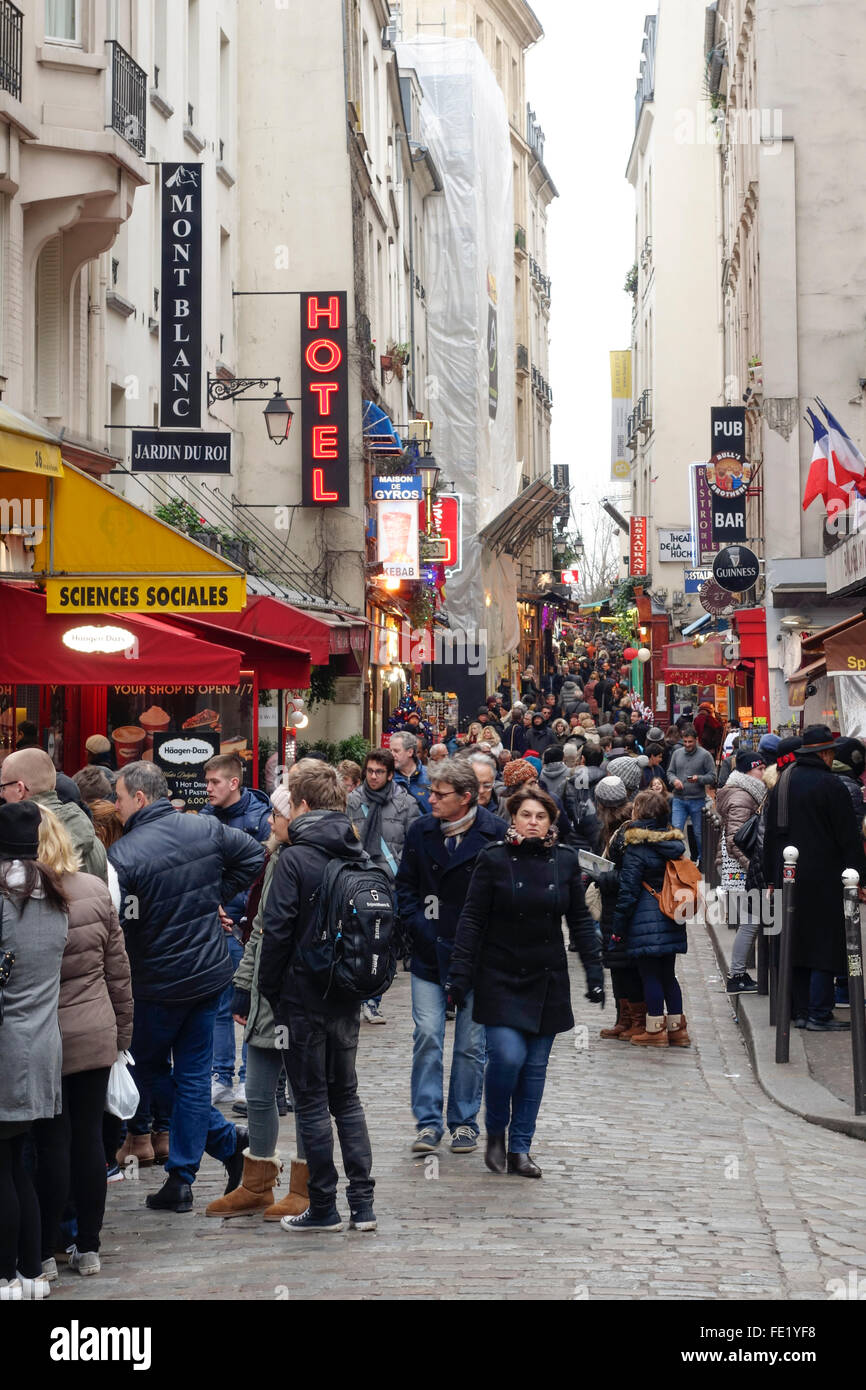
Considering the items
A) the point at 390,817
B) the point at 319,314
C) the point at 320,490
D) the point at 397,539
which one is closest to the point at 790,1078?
the point at 390,817

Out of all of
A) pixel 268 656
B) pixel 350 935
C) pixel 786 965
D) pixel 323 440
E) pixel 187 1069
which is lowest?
Answer: pixel 187 1069

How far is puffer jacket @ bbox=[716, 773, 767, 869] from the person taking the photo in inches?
525

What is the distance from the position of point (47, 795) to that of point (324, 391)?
2133cm

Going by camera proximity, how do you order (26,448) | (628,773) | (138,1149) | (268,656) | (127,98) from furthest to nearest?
(268,656) → (127,98) → (628,773) → (26,448) → (138,1149)

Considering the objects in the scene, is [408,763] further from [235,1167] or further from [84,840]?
[84,840]

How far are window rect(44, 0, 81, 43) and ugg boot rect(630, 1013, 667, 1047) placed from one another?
1056 cm

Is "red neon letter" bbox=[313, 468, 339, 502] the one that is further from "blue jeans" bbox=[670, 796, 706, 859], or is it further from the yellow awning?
the yellow awning

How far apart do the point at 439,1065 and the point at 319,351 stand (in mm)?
20135

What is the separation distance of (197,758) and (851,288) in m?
19.7

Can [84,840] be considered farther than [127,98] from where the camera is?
No

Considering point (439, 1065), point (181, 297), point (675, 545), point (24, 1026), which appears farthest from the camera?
point (675, 545)

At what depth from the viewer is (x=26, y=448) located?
10883mm

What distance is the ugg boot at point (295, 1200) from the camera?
7.08 metres

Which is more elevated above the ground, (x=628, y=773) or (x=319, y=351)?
(x=319, y=351)
